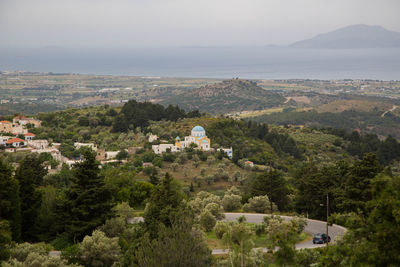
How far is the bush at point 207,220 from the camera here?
20078 mm

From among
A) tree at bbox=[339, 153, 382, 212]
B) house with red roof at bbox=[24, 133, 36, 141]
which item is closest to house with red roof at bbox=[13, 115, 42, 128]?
house with red roof at bbox=[24, 133, 36, 141]

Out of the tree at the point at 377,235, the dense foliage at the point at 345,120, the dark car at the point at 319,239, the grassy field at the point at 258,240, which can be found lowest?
the dense foliage at the point at 345,120

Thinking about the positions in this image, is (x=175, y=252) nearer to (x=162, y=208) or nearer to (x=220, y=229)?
(x=162, y=208)

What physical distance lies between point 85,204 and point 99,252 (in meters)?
3.69

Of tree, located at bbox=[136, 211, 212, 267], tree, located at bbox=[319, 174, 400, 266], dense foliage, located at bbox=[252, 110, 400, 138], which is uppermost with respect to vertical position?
tree, located at bbox=[319, 174, 400, 266]

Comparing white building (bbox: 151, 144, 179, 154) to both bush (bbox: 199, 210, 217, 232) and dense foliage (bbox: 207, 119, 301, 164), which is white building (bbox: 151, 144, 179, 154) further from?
bush (bbox: 199, 210, 217, 232)

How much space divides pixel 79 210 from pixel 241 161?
27.9 m

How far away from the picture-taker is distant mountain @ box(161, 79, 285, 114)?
119m

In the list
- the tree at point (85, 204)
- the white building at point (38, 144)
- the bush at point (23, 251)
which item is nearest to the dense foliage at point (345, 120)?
the white building at point (38, 144)

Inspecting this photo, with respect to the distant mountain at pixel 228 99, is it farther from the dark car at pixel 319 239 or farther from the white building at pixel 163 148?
the dark car at pixel 319 239

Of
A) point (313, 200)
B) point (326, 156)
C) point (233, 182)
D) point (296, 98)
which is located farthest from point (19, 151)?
point (296, 98)

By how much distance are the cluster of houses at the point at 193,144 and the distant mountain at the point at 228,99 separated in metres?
66.1

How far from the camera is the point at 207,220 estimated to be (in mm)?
20125

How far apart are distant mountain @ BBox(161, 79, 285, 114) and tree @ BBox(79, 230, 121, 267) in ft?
324
